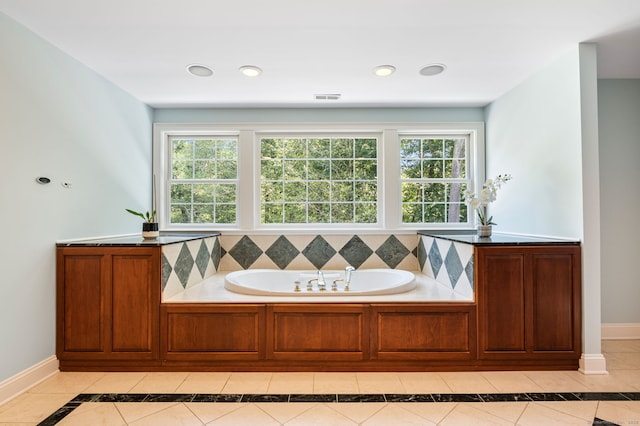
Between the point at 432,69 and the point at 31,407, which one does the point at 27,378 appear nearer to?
the point at 31,407

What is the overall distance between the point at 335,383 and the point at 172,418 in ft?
3.15

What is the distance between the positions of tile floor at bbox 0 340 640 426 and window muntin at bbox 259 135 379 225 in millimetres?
1775

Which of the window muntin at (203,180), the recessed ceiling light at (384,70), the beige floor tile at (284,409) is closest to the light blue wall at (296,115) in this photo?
the window muntin at (203,180)

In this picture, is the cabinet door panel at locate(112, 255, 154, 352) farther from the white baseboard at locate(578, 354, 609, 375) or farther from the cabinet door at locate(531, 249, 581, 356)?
the white baseboard at locate(578, 354, 609, 375)

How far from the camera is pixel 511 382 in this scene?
6.98 feet

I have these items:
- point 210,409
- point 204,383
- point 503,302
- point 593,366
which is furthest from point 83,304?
point 593,366

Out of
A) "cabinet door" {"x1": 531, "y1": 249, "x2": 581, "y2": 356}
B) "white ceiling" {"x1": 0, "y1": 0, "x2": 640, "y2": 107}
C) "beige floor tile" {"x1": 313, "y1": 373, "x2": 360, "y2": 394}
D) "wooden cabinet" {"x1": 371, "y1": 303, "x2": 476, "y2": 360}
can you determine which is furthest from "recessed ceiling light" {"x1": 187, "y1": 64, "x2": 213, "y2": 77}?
"cabinet door" {"x1": 531, "y1": 249, "x2": 581, "y2": 356}

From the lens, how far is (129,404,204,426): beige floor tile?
1.72 m

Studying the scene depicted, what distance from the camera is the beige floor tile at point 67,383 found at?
6.72 ft

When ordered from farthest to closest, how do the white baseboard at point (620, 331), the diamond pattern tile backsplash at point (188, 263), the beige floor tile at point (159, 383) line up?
the white baseboard at point (620, 331) < the diamond pattern tile backsplash at point (188, 263) < the beige floor tile at point (159, 383)

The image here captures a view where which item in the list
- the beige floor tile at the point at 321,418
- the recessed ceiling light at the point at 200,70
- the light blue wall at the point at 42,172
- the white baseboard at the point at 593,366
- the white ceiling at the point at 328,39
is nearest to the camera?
the beige floor tile at the point at 321,418

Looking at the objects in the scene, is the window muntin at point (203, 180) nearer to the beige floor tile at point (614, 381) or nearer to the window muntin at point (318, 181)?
the window muntin at point (318, 181)

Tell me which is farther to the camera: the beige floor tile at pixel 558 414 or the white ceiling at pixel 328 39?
the white ceiling at pixel 328 39

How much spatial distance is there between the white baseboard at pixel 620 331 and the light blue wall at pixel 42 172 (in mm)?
4420
